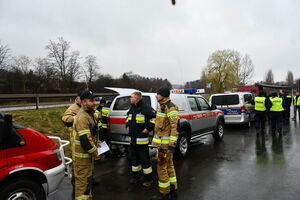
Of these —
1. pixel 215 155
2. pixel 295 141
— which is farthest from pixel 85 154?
pixel 295 141

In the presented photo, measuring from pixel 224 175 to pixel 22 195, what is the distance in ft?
12.6

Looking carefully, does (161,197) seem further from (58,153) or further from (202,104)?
(202,104)

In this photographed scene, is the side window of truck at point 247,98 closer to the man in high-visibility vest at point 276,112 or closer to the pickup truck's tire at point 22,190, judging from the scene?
the man in high-visibility vest at point 276,112

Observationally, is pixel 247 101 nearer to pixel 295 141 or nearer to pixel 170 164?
pixel 295 141

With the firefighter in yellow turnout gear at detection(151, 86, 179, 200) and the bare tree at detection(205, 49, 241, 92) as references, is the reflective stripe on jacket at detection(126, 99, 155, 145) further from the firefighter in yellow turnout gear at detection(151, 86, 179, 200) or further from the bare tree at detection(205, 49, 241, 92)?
the bare tree at detection(205, 49, 241, 92)

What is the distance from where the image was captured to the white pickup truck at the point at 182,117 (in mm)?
5113

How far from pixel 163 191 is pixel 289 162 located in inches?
152

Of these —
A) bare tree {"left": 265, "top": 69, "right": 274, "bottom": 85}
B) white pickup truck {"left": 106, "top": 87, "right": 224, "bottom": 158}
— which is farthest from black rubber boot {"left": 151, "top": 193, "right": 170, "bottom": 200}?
bare tree {"left": 265, "top": 69, "right": 274, "bottom": 85}

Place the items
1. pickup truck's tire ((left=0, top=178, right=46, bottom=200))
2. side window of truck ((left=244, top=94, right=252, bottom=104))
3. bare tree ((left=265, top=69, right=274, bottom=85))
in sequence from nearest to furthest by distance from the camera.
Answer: pickup truck's tire ((left=0, top=178, right=46, bottom=200)), side window of truck ((left=244, top=94, right=252, bottom=104)), bare tree ((left=265, top=69, right=274, bottom=85))

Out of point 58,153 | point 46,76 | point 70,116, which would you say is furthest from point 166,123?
point 46,76

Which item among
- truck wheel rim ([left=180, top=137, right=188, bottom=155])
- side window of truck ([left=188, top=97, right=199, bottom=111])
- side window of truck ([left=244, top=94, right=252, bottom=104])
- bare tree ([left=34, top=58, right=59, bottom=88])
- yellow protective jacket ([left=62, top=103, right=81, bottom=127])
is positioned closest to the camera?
yellow protective jacket ([left=62, top=103, right=81, bottom=127])

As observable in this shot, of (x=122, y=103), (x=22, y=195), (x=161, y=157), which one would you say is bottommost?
(x=22, y=195)

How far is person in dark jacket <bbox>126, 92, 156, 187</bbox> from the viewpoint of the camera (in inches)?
158

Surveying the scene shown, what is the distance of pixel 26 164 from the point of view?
2479 millimetres
